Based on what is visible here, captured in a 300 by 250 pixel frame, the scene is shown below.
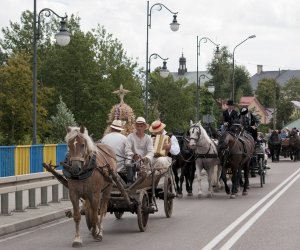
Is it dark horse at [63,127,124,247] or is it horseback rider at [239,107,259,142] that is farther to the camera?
horseback rider at [239,107,259,142]

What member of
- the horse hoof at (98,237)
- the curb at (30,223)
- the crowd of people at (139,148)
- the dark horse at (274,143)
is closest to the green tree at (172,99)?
the dark horse at (274,143)

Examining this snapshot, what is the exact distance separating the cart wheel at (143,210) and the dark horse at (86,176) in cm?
90

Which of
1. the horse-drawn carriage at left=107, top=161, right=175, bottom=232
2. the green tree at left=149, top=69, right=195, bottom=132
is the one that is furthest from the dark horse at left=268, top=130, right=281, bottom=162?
the green tree at left=149, top=69, right=195, bottom=132

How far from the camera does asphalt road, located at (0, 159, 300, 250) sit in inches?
420

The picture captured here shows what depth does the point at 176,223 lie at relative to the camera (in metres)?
13.4

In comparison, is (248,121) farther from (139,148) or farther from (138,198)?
(138,198)

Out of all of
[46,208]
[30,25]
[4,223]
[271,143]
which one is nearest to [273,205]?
[46,208]

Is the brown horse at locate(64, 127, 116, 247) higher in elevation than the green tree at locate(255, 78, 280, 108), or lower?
lower

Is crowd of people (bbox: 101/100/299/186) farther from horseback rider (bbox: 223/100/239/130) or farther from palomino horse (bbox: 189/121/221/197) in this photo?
horseback rider (bbox: 223/100/239/130)

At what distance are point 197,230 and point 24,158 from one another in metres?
3.95

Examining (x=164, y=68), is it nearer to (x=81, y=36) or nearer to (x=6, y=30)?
(x=81, y=36)

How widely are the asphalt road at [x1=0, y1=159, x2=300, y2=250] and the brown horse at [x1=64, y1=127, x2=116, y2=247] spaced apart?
361 millimetres

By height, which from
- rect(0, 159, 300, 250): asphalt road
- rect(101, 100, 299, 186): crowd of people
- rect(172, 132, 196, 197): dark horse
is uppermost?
rect(101, 100, 299, 186): crowd of people

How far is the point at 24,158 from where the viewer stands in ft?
47.1
